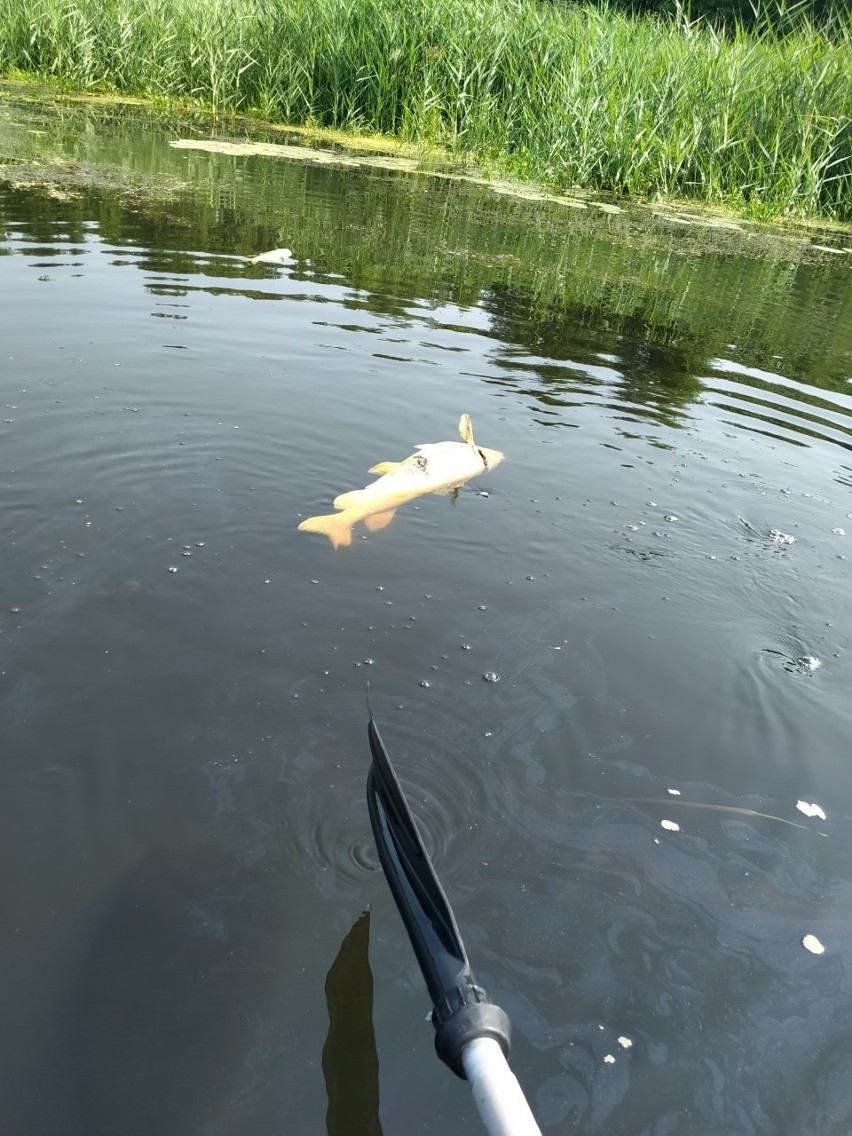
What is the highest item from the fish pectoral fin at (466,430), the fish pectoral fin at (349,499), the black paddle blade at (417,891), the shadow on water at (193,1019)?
the black paddle blade at (417,891)

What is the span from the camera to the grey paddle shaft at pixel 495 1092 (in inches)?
56.9

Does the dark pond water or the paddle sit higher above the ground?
the paddle

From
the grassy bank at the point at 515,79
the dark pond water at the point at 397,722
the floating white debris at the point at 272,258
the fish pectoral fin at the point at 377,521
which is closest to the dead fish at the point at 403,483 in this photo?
the fish pectoral fin at the point at 377,521

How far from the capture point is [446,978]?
1.71 metres

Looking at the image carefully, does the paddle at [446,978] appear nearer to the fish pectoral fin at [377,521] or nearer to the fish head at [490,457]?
the fish pectoral fin at [377,521]

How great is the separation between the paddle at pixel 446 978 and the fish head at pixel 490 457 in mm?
2746

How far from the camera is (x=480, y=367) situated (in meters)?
6.22

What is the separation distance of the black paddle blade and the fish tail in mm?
1776

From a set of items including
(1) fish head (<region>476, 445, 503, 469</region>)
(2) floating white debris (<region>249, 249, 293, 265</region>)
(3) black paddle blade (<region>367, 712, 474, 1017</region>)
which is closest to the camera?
(3) black paddle blade (<region>367, 712, 474, 1017</region>)

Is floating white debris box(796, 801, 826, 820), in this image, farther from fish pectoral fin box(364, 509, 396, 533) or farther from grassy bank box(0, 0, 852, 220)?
grassy bank box(0, 0, 852, 220)

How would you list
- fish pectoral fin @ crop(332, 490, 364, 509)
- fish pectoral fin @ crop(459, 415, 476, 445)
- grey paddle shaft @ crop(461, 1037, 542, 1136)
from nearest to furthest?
grey paddle shaft @ crop(461, 1037, 542, 1136) < fish pectoral fin @ crop(332, 490, 364, 509) < fish pectoral fin @ crop(459, 415, 476, 445)

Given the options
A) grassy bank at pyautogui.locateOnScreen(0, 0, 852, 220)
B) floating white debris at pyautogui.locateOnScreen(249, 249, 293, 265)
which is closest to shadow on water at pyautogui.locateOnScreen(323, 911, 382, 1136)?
floating white debris at pyautogui.locateOnScreen(249, 249, 293, 265)

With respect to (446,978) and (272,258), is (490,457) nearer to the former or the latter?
(446,978)

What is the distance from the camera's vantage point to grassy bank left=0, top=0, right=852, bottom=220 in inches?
477
